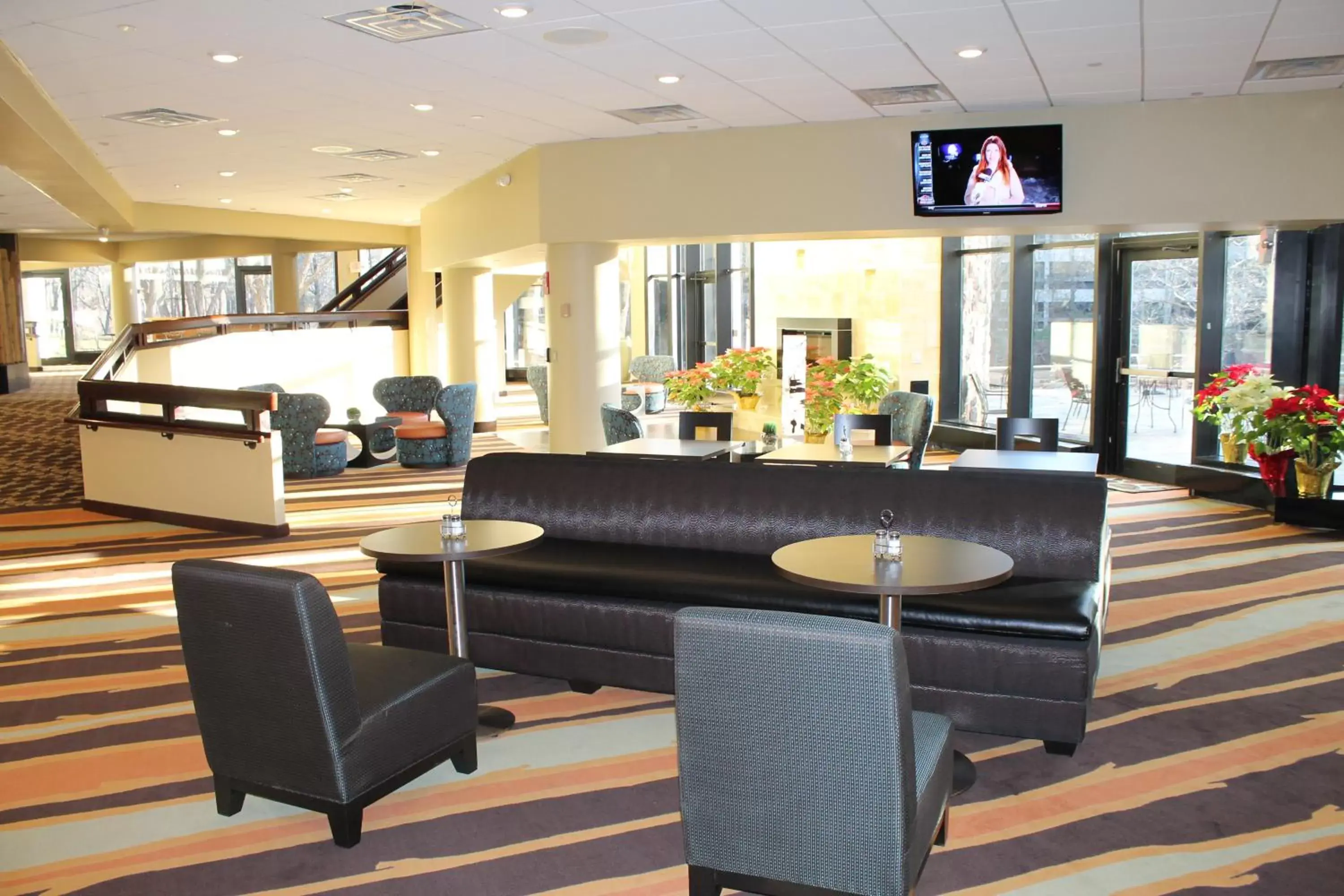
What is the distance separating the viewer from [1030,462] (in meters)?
6.61

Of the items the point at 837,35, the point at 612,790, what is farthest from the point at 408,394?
the point at 612,790

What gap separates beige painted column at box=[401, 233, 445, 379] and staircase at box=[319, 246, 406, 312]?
6.89 ft

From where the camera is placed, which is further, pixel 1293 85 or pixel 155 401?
pixel 155 401

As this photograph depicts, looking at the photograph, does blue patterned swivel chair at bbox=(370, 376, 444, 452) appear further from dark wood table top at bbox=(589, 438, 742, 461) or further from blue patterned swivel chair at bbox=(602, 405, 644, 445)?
A: dark wood table top at bbox=(589, 438, 742, 461)

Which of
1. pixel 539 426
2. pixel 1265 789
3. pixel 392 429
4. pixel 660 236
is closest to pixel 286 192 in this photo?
pixel 392 429

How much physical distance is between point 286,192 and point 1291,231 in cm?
1076

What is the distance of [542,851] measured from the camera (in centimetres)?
341

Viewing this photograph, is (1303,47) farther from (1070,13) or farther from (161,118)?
(161,118)

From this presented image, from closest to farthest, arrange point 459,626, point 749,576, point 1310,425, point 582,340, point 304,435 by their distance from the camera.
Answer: point 459,626, point 749,576, point 1310,425, point 582,340, point 304,435

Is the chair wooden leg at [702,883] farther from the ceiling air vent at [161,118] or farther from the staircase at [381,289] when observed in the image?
the staircase at [381,289]

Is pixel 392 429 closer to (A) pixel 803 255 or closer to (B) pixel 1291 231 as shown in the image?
(A) pixel 803 255

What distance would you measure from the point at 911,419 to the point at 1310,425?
2.89m

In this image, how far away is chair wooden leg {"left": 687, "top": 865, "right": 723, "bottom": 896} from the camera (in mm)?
2957

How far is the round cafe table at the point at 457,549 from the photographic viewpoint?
4.12 metres
